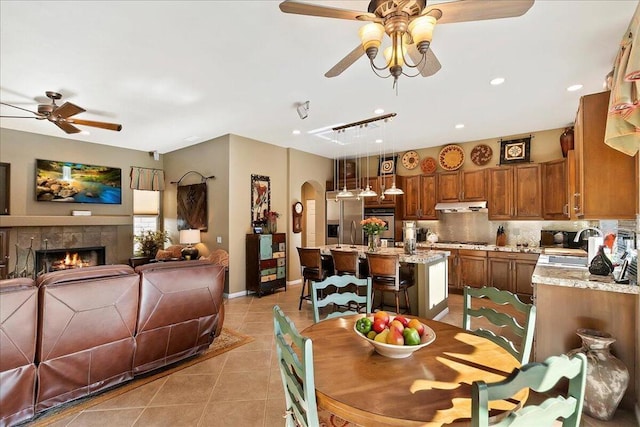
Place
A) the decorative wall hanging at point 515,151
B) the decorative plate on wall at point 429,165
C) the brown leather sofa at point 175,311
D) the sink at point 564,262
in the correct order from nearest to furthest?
1. the brown leather sofa at point 175,311
2. the sink at point 564,262
3. the decorative wall hanging at point 515,151
4. the decorative plate on wall at point 429,165

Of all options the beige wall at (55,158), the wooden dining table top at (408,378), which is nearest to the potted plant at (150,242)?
the beige wall at (55,158)

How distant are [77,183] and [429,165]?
7102 millimetres

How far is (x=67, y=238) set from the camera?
5.66 m

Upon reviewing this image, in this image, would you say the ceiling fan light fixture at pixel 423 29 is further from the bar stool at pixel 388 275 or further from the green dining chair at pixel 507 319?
the bar stool at pixel 388 275

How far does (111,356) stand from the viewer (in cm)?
236

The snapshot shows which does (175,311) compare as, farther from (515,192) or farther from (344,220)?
(515,192)

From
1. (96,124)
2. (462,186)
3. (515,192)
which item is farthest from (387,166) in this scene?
(96,124)

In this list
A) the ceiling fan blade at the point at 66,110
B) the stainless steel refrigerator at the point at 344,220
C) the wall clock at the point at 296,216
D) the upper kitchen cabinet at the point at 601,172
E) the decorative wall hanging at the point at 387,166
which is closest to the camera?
the upper kitchen cabinet at the point at 601,172

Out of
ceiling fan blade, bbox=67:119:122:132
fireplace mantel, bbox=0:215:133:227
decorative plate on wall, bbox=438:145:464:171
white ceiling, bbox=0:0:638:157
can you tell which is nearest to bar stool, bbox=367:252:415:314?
white ceiling, bbox=0:0:638:157

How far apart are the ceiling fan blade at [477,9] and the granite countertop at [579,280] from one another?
2.01 m

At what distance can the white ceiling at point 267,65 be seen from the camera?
7.52ft

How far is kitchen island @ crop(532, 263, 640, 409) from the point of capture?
2238mm

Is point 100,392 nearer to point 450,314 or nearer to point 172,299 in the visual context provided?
point 172,299

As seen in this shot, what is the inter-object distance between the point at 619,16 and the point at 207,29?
126 inches
